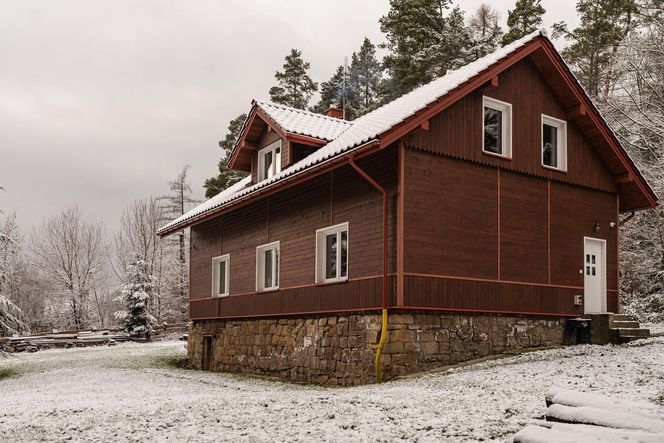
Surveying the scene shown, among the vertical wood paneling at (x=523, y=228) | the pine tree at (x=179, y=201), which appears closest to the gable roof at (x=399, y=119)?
the vertical wood paneling at (x=523, y=228)

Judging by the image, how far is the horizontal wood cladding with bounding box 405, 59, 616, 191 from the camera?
1573cm

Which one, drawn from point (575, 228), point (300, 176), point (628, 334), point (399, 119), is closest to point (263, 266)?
point (300, 176)

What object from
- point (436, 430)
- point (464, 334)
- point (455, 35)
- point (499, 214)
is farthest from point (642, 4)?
point (436, 430)

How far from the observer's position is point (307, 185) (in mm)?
18328

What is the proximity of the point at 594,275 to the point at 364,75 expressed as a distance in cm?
4104

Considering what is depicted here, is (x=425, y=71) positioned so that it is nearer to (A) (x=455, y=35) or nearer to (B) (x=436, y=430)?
(A) (x=455, y=35)

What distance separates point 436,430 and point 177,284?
139 feet

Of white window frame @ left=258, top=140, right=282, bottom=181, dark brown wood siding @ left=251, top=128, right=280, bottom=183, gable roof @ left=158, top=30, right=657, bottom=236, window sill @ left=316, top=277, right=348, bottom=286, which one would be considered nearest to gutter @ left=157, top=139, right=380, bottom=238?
gable roof @ left=158, top=30, right=657, bottom=236

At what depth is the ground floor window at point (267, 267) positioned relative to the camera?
20016 mm

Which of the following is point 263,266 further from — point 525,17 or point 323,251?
point 525,17

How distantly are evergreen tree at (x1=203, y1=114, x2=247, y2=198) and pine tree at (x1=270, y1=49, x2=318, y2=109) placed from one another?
138 inches

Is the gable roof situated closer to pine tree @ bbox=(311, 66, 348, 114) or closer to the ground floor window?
the ground floor window

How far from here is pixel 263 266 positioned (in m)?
20.7

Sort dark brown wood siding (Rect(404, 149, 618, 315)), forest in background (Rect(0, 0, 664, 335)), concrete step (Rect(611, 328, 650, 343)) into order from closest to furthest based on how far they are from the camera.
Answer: dark brown wood siding (Rect(404, 149, 618, 315)) → concrete step (Rect(611, 328, 650, 343)) → forest in background (Rect(0, 0, 664, 335))
